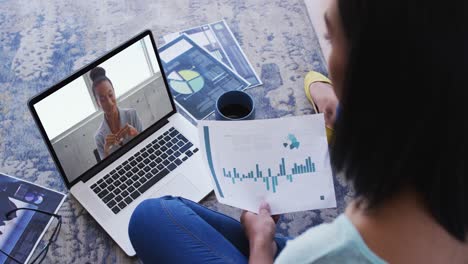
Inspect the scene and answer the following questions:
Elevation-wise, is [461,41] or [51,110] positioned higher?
[461,41]

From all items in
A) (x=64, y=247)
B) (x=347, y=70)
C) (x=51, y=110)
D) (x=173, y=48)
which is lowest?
(x=64, y=247)

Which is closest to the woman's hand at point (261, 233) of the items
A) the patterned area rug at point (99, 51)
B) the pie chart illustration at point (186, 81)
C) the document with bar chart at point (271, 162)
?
the document with bar chart at point (271, 162)

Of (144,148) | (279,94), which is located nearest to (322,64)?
(279,94)

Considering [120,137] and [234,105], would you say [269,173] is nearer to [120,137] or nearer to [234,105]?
[234,105]

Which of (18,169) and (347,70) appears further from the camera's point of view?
(18,169)

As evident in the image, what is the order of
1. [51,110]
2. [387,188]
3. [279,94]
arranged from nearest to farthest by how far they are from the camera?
[387,188] < [51,110] < [279,94]

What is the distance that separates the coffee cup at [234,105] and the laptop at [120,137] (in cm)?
10

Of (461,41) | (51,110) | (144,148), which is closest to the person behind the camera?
(461,41)

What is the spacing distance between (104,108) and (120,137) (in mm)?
75

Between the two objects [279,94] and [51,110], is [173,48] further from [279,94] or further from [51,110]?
[51,110]

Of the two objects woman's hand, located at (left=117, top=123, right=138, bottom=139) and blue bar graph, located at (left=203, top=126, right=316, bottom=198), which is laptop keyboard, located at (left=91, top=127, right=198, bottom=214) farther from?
blue bar graph, located at (left=203, top=126, right=316, bottom=198)

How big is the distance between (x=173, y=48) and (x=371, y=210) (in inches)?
32.8

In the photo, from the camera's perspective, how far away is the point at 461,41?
42 centimetres

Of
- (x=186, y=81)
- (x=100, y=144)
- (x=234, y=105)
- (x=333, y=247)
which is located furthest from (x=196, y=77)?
(x=333, y=247)
